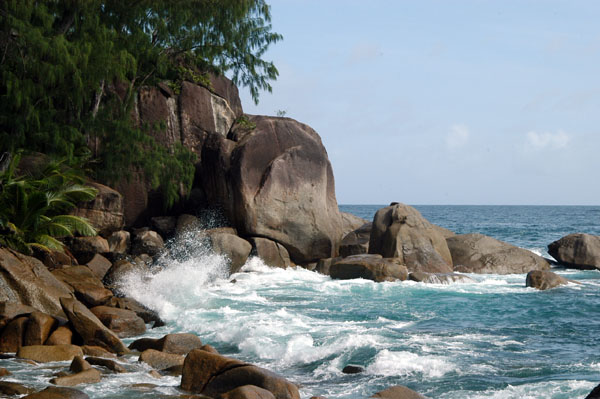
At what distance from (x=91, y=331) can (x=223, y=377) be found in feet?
12.2

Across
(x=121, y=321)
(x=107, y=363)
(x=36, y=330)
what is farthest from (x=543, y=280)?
(x=36, y=330)

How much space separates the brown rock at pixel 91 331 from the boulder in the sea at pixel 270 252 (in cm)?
1160

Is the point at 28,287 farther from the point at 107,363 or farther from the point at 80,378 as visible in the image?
the point at 80,378

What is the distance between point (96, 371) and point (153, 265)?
10752 mm

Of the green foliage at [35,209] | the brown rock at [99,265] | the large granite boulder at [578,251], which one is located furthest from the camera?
the large granite boulder at [578,251]

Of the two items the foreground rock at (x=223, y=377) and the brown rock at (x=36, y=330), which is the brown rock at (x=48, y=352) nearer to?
the brown rock at (x=36, y=330)

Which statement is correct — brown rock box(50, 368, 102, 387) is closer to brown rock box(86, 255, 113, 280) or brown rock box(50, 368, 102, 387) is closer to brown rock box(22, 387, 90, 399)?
brown rock box(22, 387, 90, 399)

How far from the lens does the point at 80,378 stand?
8914 millimetres

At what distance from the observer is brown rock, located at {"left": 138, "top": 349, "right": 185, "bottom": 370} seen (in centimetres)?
1030

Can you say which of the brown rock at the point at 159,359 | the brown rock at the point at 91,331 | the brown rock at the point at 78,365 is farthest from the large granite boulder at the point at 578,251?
the brown rock at the point at 78,365

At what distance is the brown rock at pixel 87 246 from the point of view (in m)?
19.3

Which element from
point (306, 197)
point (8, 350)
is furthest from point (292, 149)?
point (8, 350)

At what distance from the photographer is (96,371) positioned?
9.23m

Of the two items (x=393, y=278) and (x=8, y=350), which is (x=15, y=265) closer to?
(x=8, y=350)
